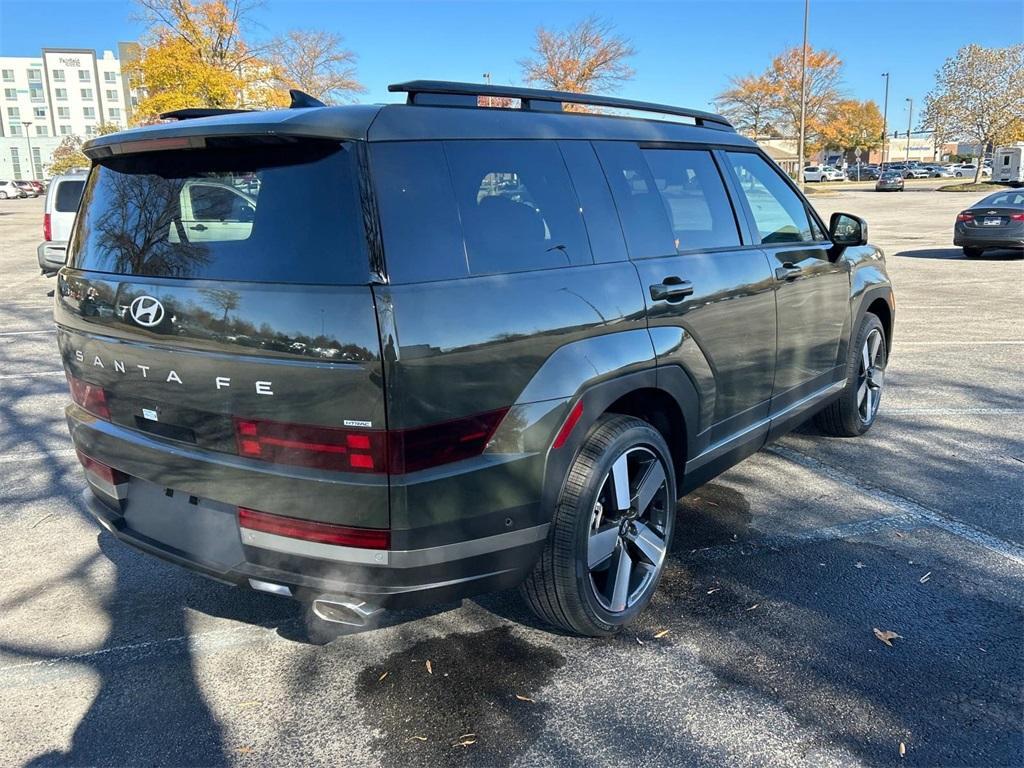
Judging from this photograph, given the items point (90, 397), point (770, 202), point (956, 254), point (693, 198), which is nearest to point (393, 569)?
point (90, 397)

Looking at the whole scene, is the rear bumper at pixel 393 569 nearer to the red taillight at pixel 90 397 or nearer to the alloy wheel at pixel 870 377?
the red taillight at pixel 90 397

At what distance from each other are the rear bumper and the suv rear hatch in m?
0.09

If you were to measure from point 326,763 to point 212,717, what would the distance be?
48 cm

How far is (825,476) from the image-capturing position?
480 centimetres

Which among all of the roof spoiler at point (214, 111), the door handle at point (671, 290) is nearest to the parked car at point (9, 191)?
the roof spoiler at point (214, 111)

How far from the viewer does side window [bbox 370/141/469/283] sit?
91.2 inches

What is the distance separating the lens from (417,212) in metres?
2.40

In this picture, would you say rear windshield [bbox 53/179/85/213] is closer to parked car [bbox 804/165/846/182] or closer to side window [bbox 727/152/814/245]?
side window [bbox 727/152/814/245]

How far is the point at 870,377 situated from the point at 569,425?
352 cm

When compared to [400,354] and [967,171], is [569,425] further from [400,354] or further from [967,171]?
[967,171]

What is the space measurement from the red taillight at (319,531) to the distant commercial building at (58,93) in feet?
416

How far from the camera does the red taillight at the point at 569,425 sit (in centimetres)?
268

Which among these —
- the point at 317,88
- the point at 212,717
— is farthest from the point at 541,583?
the point at 317,88

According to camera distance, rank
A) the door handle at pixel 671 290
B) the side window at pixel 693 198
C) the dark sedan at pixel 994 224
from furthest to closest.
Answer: the dark sedan at pixel 994 224
the side window at pixel 693 198
the door handle at pixel 671 290
